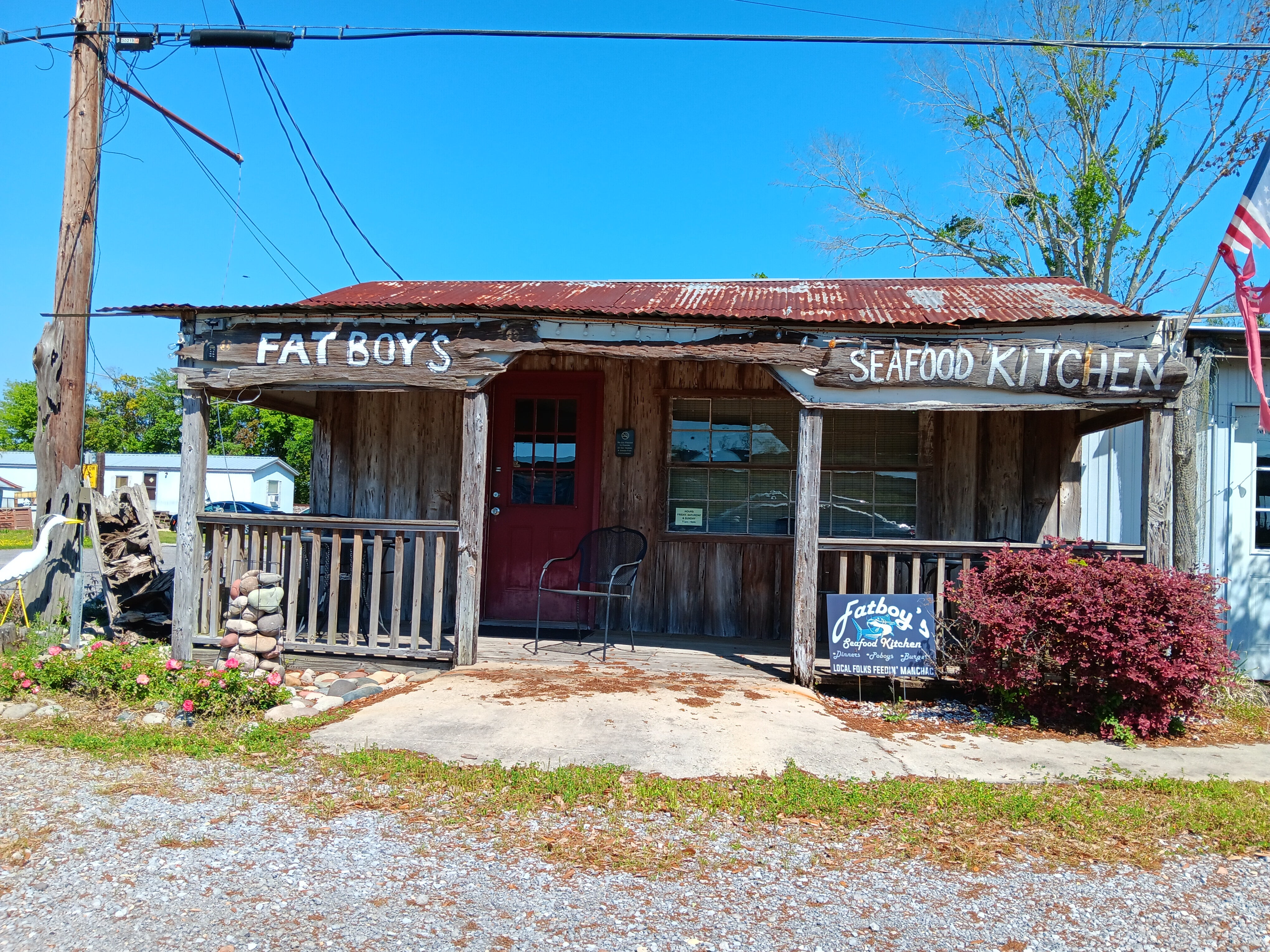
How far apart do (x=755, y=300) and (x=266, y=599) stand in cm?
432

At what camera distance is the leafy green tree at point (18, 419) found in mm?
49781

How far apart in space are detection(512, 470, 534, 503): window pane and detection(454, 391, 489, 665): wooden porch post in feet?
4.89

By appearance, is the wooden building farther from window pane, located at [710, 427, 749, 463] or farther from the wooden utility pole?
the wooden utility pole

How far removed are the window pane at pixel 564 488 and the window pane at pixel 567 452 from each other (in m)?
0.06

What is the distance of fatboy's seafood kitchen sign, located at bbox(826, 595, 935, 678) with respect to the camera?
540 centimetres

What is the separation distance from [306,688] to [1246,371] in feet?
25.4

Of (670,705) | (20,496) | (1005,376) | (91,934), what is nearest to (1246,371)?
(1005,376)

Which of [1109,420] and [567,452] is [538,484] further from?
[1109,420]

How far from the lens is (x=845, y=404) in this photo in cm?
555

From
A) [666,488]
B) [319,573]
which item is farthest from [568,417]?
[319,573]

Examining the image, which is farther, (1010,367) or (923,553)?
(923,553)

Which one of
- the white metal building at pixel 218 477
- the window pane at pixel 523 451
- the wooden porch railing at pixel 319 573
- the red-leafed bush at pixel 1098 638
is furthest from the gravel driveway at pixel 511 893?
the white metal building at pixel 218 477

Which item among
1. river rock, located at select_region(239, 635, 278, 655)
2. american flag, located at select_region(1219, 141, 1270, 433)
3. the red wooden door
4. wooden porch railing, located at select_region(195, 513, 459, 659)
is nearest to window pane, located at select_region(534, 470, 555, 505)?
the red wooden door

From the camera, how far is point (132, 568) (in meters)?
Result: 7.44
